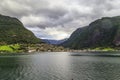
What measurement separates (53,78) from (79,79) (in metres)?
11.9

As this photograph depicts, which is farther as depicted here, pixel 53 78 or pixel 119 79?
pixel 53 78

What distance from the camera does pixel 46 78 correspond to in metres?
90.7

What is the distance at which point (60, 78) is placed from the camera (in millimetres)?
89438

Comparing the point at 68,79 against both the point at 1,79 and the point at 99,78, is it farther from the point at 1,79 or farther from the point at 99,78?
the point at 1,79

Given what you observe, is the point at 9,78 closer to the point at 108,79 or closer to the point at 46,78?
the point at 46,78

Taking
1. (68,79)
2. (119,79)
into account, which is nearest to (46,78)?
(68,79)

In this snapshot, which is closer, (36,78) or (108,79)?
(108,79)

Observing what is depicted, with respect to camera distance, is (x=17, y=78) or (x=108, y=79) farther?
(x=17, y=78)

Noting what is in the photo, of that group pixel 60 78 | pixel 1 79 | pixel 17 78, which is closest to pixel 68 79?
pixel 60 78

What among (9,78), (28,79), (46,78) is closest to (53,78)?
(46,78)

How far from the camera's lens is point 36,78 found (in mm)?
90938

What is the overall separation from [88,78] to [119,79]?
12985 millimetres

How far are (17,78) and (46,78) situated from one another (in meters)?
13.2

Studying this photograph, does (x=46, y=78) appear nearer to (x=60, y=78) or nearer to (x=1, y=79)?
(x=60, y=78)
